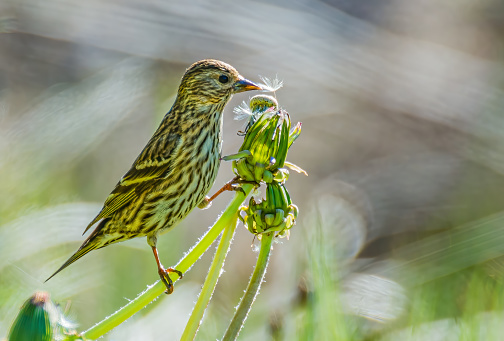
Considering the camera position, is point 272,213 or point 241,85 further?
point 241,85

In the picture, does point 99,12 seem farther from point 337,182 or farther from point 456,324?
point 456,324

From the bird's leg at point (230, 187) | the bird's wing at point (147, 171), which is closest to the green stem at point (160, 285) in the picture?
the bird's leg at point (230, 187)

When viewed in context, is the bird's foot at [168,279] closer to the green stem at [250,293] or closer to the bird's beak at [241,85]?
the green stem at [250,293]

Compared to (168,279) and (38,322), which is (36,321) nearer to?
(38,322)

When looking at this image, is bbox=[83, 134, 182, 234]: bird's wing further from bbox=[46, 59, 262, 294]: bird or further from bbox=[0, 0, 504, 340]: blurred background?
bbox=[0, 0, 504, 340]: blurred background

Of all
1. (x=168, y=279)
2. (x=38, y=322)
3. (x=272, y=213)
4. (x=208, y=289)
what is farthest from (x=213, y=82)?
(x=38, y=322)

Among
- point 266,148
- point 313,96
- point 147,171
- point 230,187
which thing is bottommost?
point 266,148
